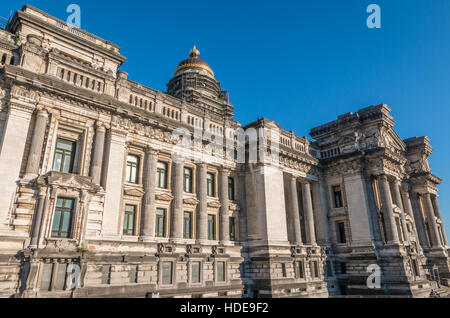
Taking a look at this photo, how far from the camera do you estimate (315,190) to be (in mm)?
37938

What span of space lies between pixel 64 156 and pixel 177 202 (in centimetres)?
913

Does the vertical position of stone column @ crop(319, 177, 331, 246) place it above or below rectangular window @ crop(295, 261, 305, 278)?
above

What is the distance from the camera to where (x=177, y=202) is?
25.5 metres

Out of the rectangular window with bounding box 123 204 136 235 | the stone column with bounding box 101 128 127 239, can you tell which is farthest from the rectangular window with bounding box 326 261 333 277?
the stone column with bounding box 101 128 127 239

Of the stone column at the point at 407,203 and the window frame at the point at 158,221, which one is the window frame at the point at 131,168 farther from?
the stone column at the point at 407,203

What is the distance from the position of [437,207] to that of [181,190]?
42539 mm

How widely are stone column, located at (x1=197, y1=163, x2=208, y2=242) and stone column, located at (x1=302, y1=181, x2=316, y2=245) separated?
13104 mm

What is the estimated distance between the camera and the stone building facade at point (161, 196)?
61.2 feet

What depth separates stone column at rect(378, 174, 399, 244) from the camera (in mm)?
32875

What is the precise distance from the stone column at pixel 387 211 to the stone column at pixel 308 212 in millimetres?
7803

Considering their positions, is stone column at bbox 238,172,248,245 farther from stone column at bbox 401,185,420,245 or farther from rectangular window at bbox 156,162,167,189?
stone column at bbox 401,185,420,245

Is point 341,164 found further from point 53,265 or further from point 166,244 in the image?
point 53,265

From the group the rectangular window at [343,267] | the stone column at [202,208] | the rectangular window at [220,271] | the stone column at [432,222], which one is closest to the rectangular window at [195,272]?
the rectangular window at [220,271]

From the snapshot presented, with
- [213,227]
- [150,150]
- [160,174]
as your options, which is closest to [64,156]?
[150,150]
